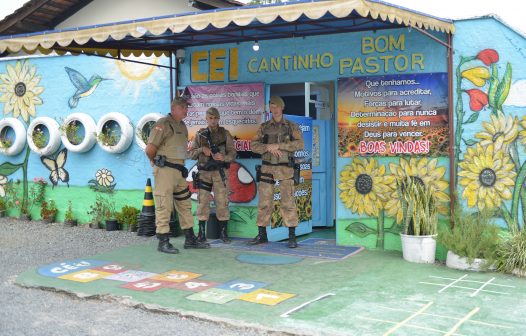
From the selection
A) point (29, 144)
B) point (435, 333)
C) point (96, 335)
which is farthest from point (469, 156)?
point (29, 144)

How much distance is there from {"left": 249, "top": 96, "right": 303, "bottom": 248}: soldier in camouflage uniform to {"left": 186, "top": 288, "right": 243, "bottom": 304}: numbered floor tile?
7.50 feet

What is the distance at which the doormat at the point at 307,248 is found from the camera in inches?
307

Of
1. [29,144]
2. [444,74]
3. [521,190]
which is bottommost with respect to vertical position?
[521,190]

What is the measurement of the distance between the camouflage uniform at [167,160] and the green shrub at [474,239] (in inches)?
135

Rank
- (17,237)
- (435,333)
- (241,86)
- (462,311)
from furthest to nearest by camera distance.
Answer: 1. (17,237)
2. (241,86)
3. (462,311)
4. (435,333)

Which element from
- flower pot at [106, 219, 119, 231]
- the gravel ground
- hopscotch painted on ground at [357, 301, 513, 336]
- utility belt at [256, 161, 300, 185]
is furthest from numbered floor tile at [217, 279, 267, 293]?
flower pot at [106, 219, 119, 231]

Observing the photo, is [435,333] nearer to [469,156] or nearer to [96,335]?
[96,335]

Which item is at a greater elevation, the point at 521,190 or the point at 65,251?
the point at 521,190

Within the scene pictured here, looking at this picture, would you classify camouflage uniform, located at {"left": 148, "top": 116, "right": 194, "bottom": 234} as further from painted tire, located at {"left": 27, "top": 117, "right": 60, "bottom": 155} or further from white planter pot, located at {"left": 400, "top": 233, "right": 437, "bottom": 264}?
painted tire, located at {"left": 27, "top": 117, "right": 60, "bottom": 155}

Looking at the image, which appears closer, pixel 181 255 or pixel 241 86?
pixel 181 255

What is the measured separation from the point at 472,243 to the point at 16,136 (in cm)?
834

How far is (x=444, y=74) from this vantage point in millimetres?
7539

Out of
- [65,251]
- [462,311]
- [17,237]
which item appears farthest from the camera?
[17,237]

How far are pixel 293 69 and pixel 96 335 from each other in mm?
4941
